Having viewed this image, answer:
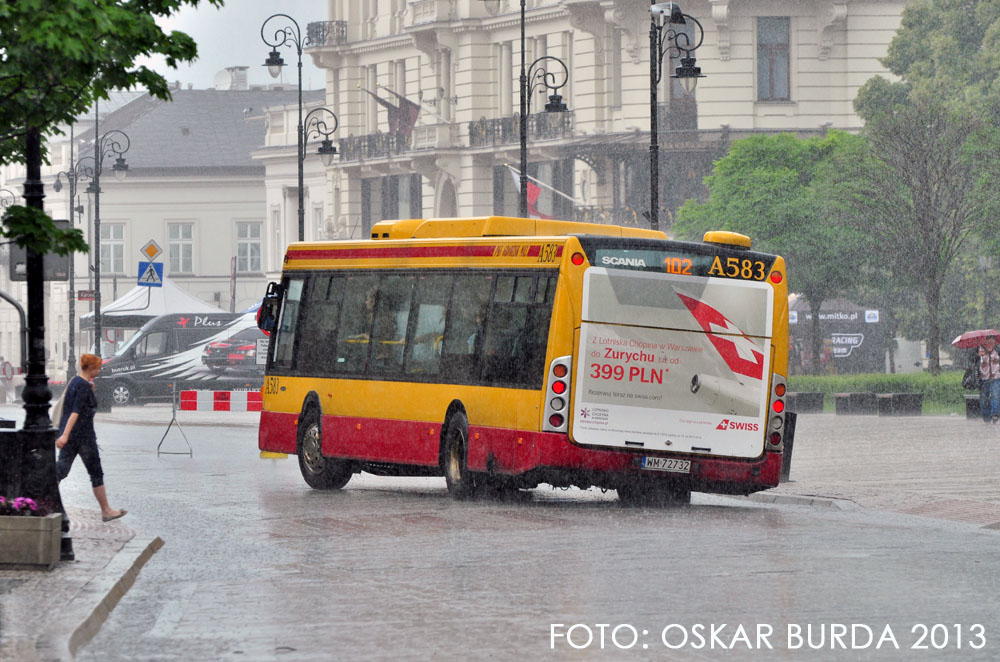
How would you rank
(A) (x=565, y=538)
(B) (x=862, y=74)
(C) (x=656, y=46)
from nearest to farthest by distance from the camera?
(A) (x=565, y=538)
(C) (x=656, y=46)
(B) (x=862, y=74)

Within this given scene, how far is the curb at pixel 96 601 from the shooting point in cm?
1018

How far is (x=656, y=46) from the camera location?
103 feet

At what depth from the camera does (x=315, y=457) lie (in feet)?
75.7

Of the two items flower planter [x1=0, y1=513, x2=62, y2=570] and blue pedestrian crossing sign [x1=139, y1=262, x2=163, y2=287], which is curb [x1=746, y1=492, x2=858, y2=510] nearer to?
flower planter [x1=0, y1=513, x2=62, y2=570]

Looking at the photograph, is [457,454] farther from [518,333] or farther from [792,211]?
[792,211]

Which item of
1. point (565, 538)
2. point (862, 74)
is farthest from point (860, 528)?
point (862, 74)

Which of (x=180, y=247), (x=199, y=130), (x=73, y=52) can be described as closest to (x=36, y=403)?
(x=73, y=52)

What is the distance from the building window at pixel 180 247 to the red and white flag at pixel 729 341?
256 feet

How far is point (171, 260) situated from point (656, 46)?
6722cm

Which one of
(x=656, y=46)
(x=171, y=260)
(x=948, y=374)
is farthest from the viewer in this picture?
(x=171, y=260)

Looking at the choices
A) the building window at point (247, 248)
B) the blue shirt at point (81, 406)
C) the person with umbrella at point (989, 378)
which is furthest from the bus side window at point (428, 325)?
the building window at point (247, 248)

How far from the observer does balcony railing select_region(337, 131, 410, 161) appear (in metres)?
68.5

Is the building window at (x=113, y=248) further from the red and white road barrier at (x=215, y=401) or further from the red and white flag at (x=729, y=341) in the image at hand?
the red and white flag at (x=729, y=341)

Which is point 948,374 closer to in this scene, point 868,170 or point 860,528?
point 868,170
